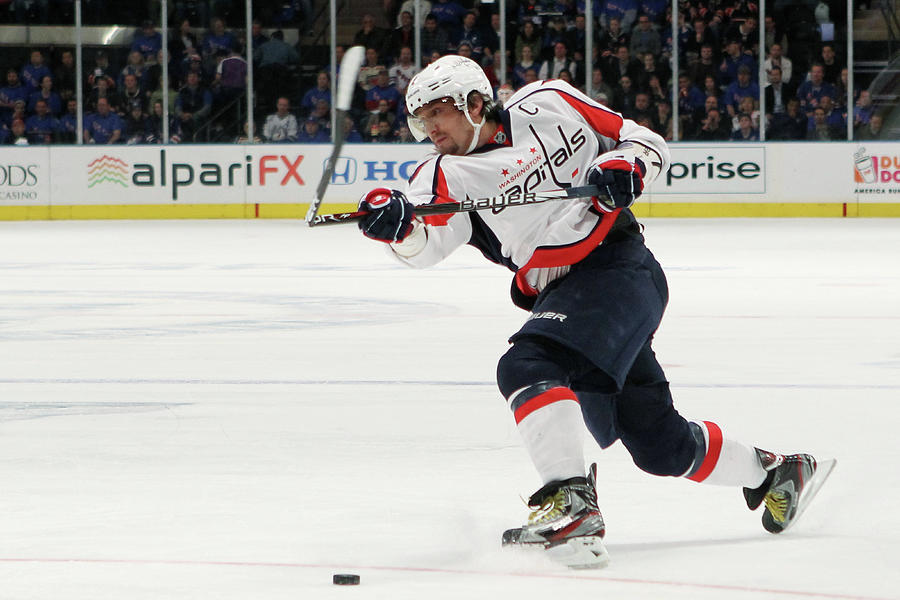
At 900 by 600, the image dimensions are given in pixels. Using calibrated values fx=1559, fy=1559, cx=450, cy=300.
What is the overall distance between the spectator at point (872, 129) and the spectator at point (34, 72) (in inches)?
346

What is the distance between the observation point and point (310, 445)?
4.10 meters

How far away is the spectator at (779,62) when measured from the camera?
16.8 m

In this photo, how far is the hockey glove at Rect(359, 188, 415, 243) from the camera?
295cm

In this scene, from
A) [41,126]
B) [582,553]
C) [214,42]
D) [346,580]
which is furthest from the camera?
[214,42]

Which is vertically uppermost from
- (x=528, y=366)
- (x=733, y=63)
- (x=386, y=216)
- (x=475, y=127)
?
(x=733, y=63)

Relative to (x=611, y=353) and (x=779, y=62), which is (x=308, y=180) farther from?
(x=611, y=353)

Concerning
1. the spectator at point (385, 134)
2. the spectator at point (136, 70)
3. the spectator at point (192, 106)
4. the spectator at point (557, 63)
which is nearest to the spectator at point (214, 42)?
the spectator at point (192, 106)

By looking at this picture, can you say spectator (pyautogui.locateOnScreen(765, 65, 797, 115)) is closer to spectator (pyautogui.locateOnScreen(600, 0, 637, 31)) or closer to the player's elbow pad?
spectator (pyautogui.locateOnScreen(600, 0, 637, 31))

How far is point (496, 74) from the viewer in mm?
17344

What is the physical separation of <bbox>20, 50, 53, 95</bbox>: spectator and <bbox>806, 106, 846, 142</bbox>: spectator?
8.28 m

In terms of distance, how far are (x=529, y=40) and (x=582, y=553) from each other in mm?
14860

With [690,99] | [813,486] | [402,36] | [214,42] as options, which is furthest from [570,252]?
[214,42]

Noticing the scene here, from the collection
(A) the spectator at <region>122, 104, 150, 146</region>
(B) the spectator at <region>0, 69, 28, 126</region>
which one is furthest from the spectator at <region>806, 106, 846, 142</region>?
(B) the spectator at <region>0, 69, 28, 126</region>

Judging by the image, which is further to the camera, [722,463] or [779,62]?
[779,62]
